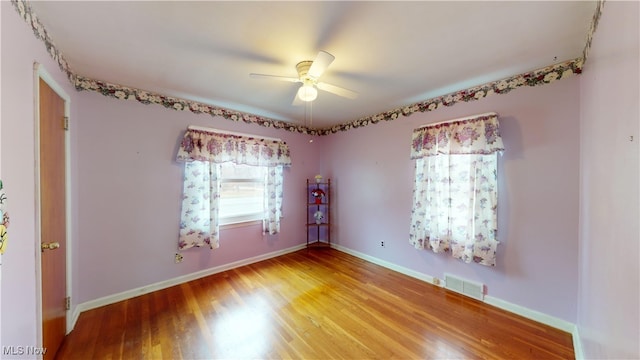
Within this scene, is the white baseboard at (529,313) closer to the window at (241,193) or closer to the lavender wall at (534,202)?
the lavender wall at (534,202)

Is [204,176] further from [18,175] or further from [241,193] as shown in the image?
[18,175]

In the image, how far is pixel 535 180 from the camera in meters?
2.08

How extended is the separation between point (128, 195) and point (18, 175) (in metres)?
1.44

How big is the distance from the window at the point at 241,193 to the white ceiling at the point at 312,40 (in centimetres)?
132

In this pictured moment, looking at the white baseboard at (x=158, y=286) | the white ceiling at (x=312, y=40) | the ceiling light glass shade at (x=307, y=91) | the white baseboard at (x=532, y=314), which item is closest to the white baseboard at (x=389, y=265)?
the white baseboard at (x=532, y=314)

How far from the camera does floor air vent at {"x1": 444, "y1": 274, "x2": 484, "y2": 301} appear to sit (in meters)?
2.41

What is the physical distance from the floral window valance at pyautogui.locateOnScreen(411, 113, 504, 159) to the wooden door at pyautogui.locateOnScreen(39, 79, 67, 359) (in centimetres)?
338

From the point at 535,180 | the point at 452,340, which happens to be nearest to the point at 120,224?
the point at 452,340

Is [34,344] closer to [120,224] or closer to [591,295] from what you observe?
[120,224]

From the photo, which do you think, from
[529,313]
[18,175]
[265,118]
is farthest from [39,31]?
[529,313]

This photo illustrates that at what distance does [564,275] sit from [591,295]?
675mm

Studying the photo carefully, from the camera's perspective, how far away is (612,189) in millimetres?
1021

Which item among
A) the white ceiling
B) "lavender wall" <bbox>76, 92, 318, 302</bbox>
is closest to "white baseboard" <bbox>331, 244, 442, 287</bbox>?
"lavender wall" <bbox>76, 92, 318, 302</bbox>

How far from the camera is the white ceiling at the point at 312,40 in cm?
131
